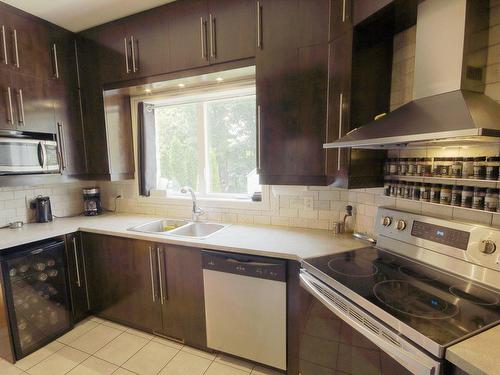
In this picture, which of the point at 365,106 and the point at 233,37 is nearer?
the point at 365,106

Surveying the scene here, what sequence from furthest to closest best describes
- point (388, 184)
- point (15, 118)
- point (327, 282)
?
1. point (15, 118)
2. point (388, 184)
3. point (327, 282)

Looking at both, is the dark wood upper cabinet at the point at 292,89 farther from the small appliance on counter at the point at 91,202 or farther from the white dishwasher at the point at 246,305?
the small appliance on counter at the point at 91,202

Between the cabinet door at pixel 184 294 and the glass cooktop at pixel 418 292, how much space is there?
823 millimetres

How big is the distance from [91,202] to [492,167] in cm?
302

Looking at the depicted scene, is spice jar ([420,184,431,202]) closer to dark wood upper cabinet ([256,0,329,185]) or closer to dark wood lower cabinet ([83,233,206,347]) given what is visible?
dark wood upper cabinet ([256,0,329,185])

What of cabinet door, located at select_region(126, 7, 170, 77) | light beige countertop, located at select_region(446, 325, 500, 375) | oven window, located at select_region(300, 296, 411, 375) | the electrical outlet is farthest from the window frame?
light beige countertop, located at select_region(446, 325, 500, 375)

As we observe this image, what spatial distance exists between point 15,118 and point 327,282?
2.44 meters

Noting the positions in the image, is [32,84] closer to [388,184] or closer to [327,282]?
[327,282]

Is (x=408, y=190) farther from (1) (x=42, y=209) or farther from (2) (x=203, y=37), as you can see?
(1) (x=42, y=209)

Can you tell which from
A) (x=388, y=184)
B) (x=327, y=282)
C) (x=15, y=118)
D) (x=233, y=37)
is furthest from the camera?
(x=15, y=118)

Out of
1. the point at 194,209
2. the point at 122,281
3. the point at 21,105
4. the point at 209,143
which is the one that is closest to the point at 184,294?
the point at 122,281

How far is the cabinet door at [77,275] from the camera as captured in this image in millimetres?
2125

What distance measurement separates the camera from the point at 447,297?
1033mm

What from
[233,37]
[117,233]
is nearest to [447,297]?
[233,37]
